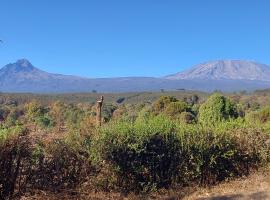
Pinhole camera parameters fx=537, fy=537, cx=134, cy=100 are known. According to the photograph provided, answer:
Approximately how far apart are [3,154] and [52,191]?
1.26m

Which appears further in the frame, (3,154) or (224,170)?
(224,170)

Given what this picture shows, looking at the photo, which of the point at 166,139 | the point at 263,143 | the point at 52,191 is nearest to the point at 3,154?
the point at 52,191

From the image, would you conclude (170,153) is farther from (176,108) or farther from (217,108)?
(176,108)

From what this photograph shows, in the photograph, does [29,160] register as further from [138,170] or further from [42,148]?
[138,170]

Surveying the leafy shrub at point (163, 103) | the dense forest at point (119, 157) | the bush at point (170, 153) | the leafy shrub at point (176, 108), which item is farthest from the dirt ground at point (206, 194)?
the leafy shrub at point (163, 103)

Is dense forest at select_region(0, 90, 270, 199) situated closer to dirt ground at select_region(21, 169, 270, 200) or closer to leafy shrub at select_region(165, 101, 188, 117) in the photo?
dirt ground at select_region(21, 169, 270, 200)

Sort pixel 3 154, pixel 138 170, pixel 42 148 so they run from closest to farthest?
pixel 3 154, pixel 42 148, pixel 138 170

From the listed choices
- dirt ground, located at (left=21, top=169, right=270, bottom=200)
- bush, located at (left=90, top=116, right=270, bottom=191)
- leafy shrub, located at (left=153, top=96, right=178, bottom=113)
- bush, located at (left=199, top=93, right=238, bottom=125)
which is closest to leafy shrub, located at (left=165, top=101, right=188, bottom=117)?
leafy shrub, located at (left=153, top=96, right=178, bottom=113)

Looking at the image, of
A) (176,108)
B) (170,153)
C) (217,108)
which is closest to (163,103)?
(176,108)

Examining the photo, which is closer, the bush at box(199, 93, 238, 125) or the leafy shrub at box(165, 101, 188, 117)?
the bush at box(199, 93, 238, 125)

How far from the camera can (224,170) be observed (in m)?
11.5

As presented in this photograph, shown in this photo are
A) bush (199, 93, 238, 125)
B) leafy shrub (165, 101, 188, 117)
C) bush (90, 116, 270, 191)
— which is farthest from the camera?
leafy shrub (165, 101, 188, 117)

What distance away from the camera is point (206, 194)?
10594 mm

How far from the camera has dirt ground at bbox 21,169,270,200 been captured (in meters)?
9.89
